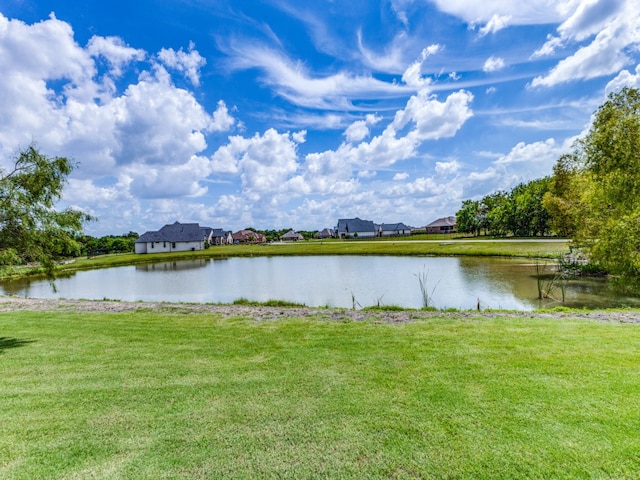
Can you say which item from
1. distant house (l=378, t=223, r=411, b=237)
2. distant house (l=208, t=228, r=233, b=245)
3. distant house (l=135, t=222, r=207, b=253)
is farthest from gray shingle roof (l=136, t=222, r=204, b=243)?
distant house (l=378, t=223, r=411, b=237)

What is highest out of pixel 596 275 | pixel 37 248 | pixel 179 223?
pixel 179 223

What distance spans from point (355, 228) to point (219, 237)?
140 ft

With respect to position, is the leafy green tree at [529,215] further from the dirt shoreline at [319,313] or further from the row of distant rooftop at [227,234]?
the dirt shoreline at [319,313]

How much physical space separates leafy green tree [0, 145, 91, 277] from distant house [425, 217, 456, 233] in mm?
114097

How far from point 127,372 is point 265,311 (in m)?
6.11

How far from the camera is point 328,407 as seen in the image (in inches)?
170

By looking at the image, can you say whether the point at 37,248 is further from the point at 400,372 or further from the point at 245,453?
the point at 400,372

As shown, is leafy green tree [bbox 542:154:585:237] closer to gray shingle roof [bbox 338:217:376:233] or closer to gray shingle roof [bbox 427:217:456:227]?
gray shingle roof [bbox 338:217:376:233]

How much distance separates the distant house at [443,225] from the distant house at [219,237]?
2742 inches

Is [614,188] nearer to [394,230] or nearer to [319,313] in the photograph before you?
[319,313]

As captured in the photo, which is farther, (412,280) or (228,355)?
(412,280)

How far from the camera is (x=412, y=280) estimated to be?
21.4 metres

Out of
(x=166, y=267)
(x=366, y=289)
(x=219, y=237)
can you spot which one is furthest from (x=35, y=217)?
(x=219, y=237)

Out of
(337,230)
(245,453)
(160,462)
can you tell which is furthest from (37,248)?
(337,230)
